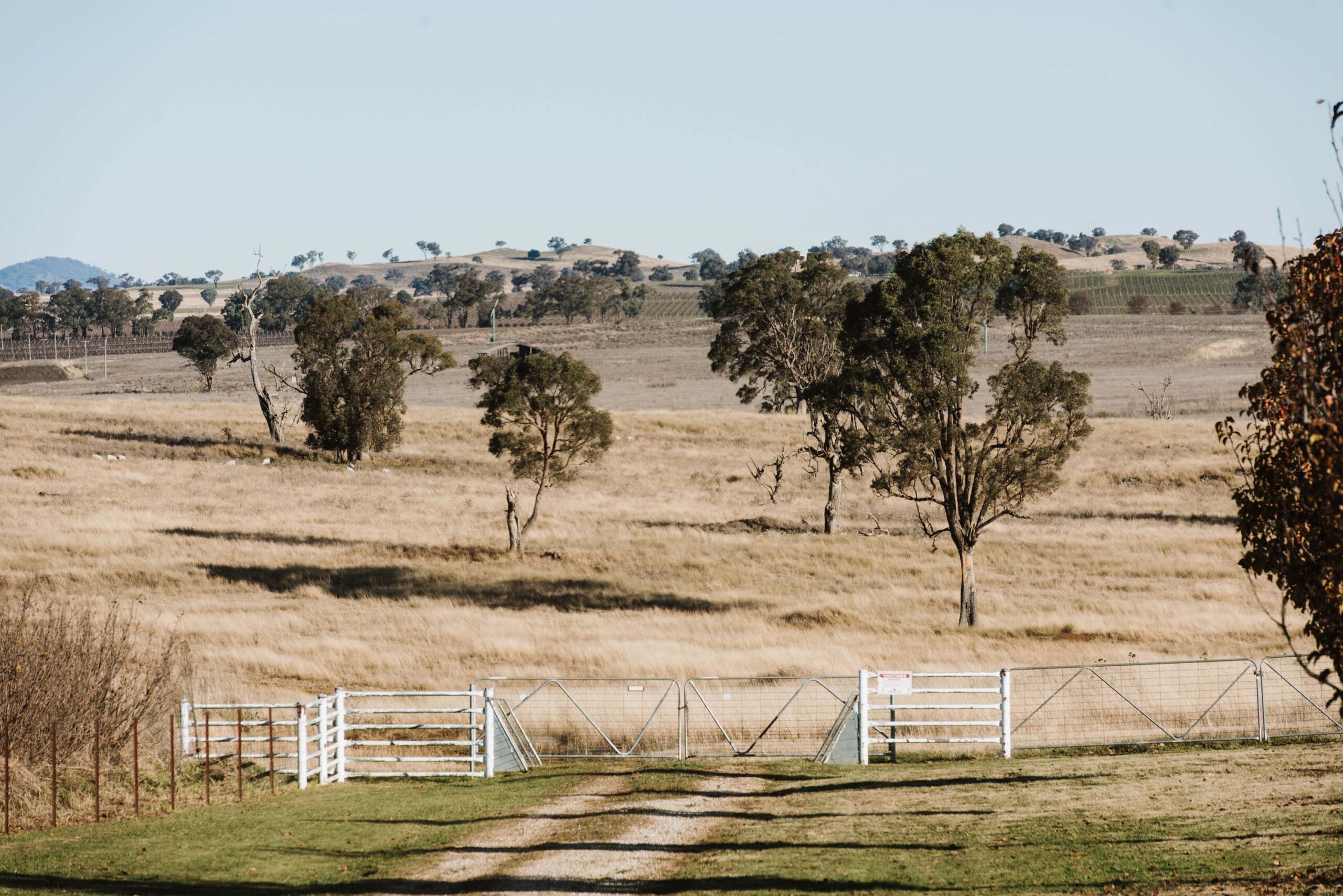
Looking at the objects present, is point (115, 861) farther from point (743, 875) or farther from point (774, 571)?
point (774, 571)

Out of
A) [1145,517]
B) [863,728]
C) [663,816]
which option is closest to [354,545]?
[863,728]

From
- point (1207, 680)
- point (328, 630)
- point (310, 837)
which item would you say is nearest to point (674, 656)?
point (328, 630)

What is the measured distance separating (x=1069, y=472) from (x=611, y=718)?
46559 millimetres

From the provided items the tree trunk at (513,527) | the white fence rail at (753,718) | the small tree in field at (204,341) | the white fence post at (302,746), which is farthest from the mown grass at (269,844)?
the small tree in field at (204,341)

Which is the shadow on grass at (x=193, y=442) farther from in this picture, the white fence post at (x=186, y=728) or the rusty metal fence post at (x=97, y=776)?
the rusty metal fence post at (x=97, y=776)

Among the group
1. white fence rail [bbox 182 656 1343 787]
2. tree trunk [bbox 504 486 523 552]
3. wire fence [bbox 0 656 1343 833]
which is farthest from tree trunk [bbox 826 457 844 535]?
wire fence [bbox 0 656 1343 833]

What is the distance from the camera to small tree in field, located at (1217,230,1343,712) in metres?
10.2

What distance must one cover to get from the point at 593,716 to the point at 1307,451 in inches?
794

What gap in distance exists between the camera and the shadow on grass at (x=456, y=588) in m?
41.8

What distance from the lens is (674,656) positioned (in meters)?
32.6

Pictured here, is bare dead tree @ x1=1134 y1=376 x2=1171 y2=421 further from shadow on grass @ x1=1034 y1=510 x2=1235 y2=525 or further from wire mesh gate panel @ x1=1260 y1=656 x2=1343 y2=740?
wire mesh gate panel @ x1=1260 y1=656 x2=1343 y2=740

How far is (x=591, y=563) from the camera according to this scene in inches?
1919

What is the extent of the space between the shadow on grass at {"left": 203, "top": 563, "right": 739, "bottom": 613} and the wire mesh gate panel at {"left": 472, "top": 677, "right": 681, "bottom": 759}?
10.2 m

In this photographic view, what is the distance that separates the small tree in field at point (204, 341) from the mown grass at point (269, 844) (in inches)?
3887
